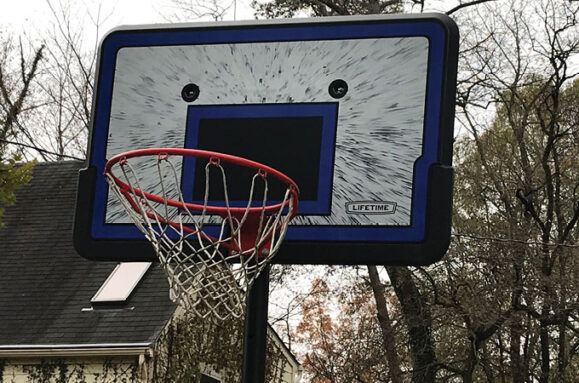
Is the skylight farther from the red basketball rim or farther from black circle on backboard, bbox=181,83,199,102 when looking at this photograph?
the red basketball rim

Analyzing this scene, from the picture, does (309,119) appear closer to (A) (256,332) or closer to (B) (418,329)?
(A) (256,332)

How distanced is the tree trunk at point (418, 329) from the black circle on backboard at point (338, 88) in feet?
31.5

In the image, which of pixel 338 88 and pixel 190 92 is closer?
pixel 338 88

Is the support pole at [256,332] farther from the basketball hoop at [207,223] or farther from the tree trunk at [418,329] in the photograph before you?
the tree trunk at [418,329]

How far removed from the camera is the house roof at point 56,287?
13477mm

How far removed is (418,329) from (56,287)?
5.84m

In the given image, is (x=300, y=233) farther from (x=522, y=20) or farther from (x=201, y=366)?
(x=522, y=20)

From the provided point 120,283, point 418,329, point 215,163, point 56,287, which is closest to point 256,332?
point 215,163

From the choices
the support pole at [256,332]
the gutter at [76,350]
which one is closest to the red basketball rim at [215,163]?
the support pole at [256,332]

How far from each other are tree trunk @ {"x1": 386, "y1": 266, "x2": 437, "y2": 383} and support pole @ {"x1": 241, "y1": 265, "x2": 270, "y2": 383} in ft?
30.2

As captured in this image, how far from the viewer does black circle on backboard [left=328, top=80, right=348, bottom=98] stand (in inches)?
248

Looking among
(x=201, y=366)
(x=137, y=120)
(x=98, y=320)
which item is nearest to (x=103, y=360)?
(x=98, y=320)

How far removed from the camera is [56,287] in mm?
14812

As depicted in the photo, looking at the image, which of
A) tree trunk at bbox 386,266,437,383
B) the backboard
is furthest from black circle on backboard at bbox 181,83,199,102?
tree trunk at bbox 386,266,437,383
